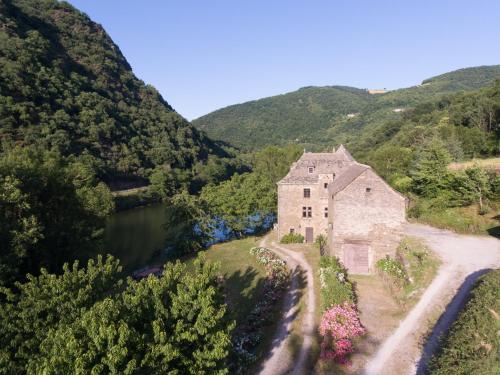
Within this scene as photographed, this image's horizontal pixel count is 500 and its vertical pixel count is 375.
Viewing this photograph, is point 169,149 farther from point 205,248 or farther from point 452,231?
point 452,231

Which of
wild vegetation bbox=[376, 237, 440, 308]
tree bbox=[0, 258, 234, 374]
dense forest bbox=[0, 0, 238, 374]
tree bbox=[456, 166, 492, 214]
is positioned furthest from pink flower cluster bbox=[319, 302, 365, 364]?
tree bbox=[456, 166, 492, 214]

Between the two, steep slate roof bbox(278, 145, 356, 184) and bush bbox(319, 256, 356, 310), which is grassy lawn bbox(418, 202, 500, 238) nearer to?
steep slate roof bbox(278, 145, 356, 184)

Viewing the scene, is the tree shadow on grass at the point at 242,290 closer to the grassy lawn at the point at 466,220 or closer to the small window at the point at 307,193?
the small window at the point at 307,193

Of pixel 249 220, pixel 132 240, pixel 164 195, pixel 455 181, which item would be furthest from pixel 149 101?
pixel 455 181

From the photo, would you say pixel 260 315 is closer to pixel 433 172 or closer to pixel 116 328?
pixel 116 328

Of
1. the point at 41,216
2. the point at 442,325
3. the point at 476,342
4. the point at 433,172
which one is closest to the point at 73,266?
the point at 476,342
